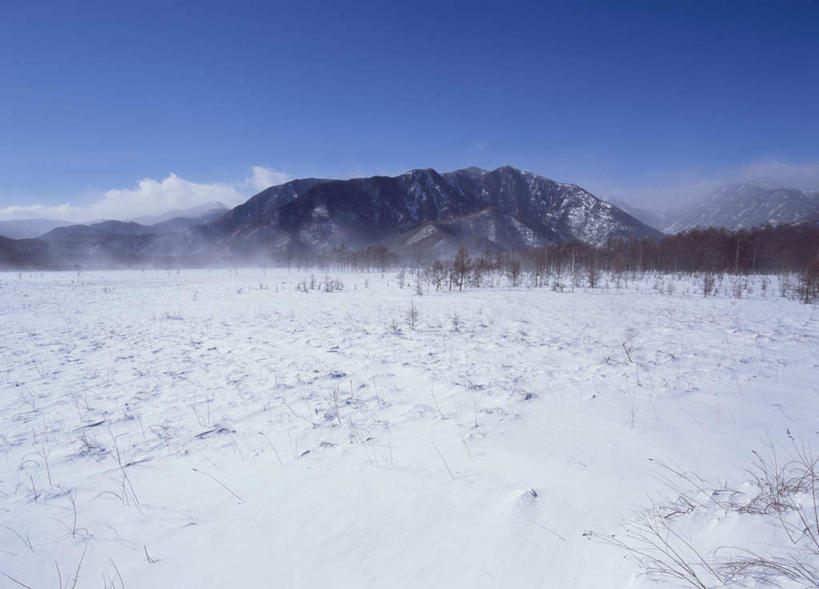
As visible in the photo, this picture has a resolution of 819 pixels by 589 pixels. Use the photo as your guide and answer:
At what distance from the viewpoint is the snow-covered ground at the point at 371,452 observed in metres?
2.41

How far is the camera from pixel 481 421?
15.2 ft

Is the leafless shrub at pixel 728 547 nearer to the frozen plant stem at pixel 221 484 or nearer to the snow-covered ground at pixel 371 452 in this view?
the snow-covered ground at pixel 371 452

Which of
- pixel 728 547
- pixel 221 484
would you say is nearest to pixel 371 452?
pixel 221 484

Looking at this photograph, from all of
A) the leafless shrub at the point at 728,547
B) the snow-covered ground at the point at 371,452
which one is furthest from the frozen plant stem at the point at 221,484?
the leafless shrub at the point at 728,547

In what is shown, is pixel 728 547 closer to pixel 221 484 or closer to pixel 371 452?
pixel 371 452

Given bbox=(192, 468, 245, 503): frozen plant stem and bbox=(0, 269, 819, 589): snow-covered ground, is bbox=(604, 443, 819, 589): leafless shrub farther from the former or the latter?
bbox=(192, 468, 245, 503): frozen plant stem

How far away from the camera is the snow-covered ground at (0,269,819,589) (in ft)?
7.91

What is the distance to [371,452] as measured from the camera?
394 centimetres

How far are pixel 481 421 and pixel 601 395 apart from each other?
2.27m

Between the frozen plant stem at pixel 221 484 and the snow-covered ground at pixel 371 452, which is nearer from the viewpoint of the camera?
the snow-covered ground at pixel 371 452

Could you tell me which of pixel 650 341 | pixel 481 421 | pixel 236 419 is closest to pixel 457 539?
pixel 481 421

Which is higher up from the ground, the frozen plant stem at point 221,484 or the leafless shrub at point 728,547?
the leafless shrub at point 728,547

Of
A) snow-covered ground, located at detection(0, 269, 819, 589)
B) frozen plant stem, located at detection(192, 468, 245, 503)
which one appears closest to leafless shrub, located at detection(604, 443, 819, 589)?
snow-covered ground, located at detection(0, 269, 819, 589)

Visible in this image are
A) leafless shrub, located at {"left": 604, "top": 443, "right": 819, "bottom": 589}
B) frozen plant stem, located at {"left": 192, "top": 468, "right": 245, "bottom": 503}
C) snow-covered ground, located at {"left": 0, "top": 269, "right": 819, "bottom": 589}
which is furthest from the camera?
frozen plant stem, located at {"left": 192, "top": 468, "right": 245, "bottom": 503}
